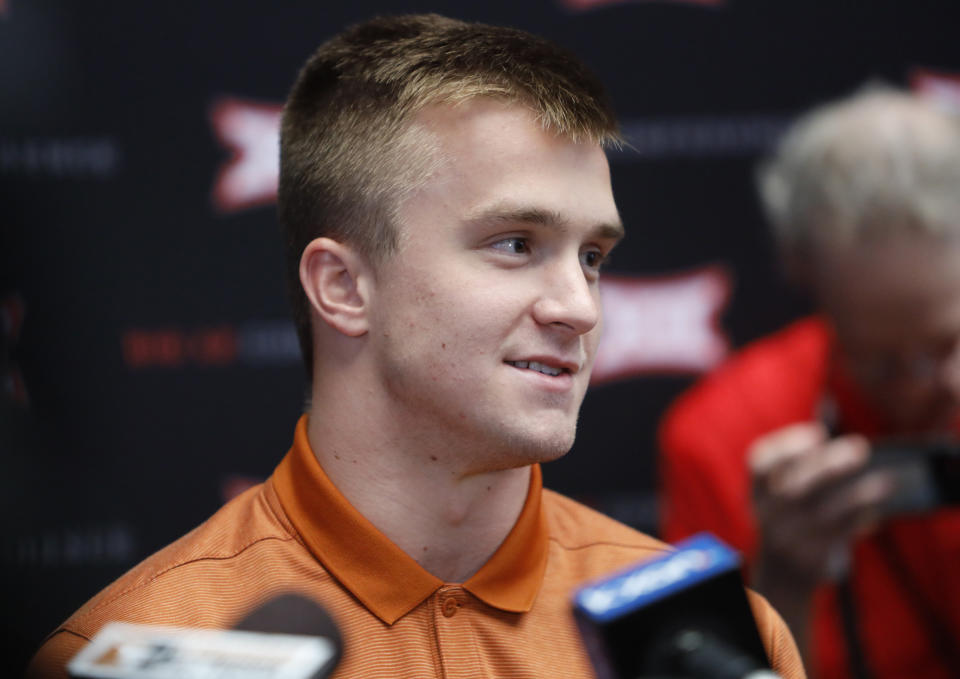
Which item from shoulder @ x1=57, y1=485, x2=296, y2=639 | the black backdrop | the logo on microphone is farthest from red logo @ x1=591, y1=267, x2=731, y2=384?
the logo on microphone

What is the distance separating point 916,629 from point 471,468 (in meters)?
1.18

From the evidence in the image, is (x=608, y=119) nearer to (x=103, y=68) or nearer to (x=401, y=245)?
(x=401, y=245)

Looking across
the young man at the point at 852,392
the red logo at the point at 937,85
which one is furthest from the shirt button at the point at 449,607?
the red logo at the point at 937,85

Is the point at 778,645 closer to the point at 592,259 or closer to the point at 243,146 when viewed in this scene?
the point at 592,259

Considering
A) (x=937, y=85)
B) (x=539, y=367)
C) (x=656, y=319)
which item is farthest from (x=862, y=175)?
(x=539, y=367)

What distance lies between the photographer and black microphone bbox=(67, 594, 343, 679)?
21.5 inches

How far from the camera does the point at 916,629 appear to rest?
1820 millimetres

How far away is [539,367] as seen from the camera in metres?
0.94

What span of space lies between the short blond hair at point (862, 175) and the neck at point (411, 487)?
1.09m

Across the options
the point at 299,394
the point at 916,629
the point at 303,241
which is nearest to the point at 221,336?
the point at 299,394

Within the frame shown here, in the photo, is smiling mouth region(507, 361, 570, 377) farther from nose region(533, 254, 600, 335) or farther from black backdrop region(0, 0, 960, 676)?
black backdrop region(0, 0, 960, 676)

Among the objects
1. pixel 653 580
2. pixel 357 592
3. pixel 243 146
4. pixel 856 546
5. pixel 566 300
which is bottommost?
pixel 856 546

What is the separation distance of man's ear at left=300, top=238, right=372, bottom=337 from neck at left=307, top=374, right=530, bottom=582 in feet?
0.21

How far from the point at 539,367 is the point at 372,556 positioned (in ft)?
0.73
